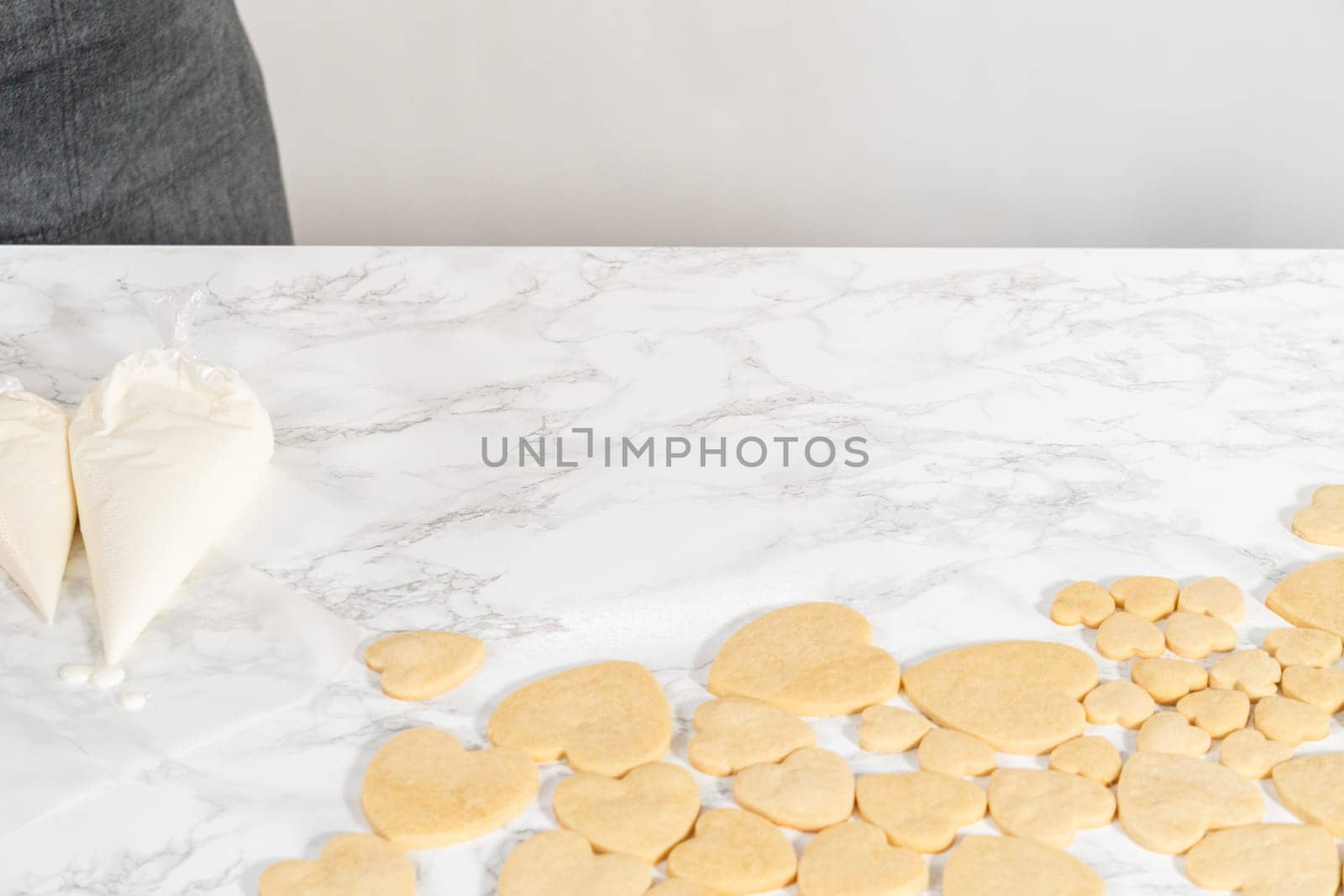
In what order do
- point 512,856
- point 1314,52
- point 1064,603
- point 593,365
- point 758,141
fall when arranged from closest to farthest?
1. point 512,856
2. point 1064,603
3. point 593,365
4. point 1314,52
5. point 758,141

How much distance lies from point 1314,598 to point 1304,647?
0.17 ft

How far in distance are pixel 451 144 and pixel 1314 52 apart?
1.25 meters

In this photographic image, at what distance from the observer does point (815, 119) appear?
184cm

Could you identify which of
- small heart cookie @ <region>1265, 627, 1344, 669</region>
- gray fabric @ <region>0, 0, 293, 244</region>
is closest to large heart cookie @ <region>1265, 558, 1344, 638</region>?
small heart cookie @ <region>1265, 627, 1344, 669</region>

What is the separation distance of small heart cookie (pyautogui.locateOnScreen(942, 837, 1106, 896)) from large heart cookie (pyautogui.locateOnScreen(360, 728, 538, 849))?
0.20m

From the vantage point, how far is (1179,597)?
708 millimetres

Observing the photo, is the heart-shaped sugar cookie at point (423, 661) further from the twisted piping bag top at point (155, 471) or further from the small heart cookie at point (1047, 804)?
the small heart cookie at point (1047, 804)

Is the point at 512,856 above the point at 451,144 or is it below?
below

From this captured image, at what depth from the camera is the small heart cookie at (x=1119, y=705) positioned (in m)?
0.62

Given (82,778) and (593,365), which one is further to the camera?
(593,365)

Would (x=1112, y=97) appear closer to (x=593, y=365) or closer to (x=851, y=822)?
(x=593, y=365)

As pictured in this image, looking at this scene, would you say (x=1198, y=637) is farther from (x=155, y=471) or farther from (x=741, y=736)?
(x=155, y=471)

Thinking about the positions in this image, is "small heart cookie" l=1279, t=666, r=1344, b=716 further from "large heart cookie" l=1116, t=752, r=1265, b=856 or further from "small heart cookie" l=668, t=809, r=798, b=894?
"small heart cookie" l=668, t=809, r=798, b=894

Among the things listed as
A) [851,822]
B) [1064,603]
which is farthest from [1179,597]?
[851,822]
